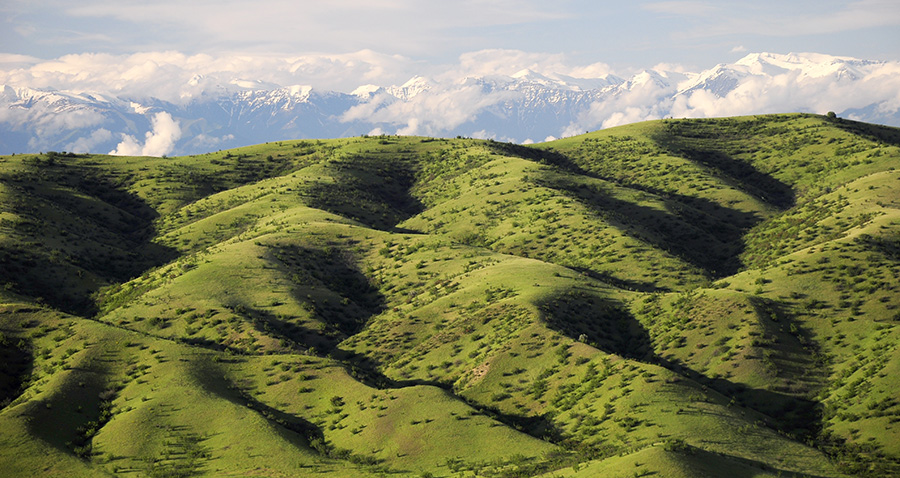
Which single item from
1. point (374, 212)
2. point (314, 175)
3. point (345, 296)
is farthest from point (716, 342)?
point (314, 175)

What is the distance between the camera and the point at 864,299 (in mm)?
92188

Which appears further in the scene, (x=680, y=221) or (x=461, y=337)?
(x=680, y=221)

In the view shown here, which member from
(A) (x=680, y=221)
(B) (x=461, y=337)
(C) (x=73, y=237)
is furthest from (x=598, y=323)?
(C) (x=73, y=237)

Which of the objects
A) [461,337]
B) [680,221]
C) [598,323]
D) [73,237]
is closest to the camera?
[461,337]

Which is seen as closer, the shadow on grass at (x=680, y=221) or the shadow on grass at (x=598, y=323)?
the shadow on grass at (x=598, y=323)

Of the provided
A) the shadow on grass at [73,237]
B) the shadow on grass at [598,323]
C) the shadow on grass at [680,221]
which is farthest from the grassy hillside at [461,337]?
the shadow on grass at [680,221]

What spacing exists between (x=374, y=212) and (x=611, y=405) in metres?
108

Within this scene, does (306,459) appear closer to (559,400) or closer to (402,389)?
(402,389)

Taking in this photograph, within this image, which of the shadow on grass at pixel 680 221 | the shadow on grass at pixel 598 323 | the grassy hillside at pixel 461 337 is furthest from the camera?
the shadow on grass at pixel 680 221

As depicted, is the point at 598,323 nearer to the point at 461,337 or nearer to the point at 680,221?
the point at 461,337

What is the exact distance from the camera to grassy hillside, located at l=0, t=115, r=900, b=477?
64375 millimetres

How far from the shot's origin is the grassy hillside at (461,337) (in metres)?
64.4

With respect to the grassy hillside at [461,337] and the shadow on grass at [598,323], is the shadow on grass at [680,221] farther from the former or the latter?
the shadow on grass at [598,323]

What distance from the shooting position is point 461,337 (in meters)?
92.2
